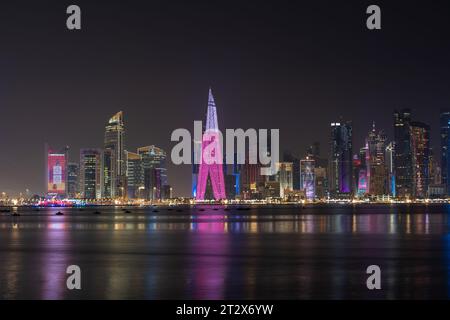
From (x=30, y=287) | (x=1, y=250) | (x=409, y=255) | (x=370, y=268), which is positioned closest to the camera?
(x=30, y=287)

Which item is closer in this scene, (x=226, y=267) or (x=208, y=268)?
(x=208, y=268)

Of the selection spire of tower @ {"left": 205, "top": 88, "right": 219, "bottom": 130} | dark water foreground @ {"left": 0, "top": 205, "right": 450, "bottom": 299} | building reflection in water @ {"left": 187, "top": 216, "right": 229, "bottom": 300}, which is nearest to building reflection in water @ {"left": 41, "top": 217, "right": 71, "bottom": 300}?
dark water foreground @ {"left": 0, "top": 205, "right": 450, "bottom": 299}

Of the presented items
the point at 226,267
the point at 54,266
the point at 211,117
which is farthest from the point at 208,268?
the point at 211,117

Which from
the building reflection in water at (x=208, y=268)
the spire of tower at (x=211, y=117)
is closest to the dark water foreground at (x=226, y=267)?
the building reflection in water at (x=208, y=268)

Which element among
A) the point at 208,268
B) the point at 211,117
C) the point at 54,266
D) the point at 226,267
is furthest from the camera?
the point at 211,117

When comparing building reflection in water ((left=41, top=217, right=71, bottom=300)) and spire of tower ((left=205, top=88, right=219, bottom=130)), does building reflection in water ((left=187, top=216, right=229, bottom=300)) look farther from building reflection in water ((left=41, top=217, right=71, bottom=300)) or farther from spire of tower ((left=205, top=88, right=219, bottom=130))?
spire of tower ((left=205, top=88, right=219, bottom=130))

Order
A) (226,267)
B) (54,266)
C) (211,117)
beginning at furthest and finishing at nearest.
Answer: (211,117), (54,266), (226,267)

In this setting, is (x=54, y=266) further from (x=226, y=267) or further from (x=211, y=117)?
(x=211, y=117)

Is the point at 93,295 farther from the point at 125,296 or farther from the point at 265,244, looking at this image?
the point at 265,244

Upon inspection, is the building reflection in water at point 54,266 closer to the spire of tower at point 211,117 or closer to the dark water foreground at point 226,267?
the dark water foreground at point 226,267
